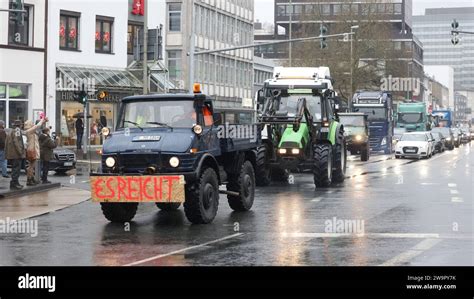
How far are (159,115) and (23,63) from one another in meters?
28.1

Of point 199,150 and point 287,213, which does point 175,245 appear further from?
point 287,213

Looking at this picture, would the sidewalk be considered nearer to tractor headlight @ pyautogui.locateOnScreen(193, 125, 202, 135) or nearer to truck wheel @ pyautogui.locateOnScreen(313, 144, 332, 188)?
truck wheel @ pyautogui.locateOnScreen(313, 144, 332, 188)

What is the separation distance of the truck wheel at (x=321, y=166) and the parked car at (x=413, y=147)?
73.2ft

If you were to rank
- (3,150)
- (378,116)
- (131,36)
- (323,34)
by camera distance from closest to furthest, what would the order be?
1. (3,150)
2. (323,34)
3. (131,36)
4. (378,116)

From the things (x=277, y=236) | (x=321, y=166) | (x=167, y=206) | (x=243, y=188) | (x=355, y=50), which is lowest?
(x=277, y=236)

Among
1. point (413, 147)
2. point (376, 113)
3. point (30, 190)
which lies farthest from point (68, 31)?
point (30, 190)

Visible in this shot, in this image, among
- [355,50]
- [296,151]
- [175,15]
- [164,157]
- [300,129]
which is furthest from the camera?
[355,50]

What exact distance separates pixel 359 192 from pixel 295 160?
2453mm

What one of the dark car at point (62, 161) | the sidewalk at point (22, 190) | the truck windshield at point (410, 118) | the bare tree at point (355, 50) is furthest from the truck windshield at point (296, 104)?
the bare tree at point (355, 50)

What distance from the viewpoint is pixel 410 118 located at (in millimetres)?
66312

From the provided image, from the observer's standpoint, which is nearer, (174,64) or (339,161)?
(339,161)

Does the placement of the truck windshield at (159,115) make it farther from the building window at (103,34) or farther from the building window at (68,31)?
the building window at (103,34)

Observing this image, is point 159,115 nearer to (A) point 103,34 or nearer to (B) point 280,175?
(B) point 280,175

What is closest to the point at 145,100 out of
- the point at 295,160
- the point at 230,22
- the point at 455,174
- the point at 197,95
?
the point at 197,95
